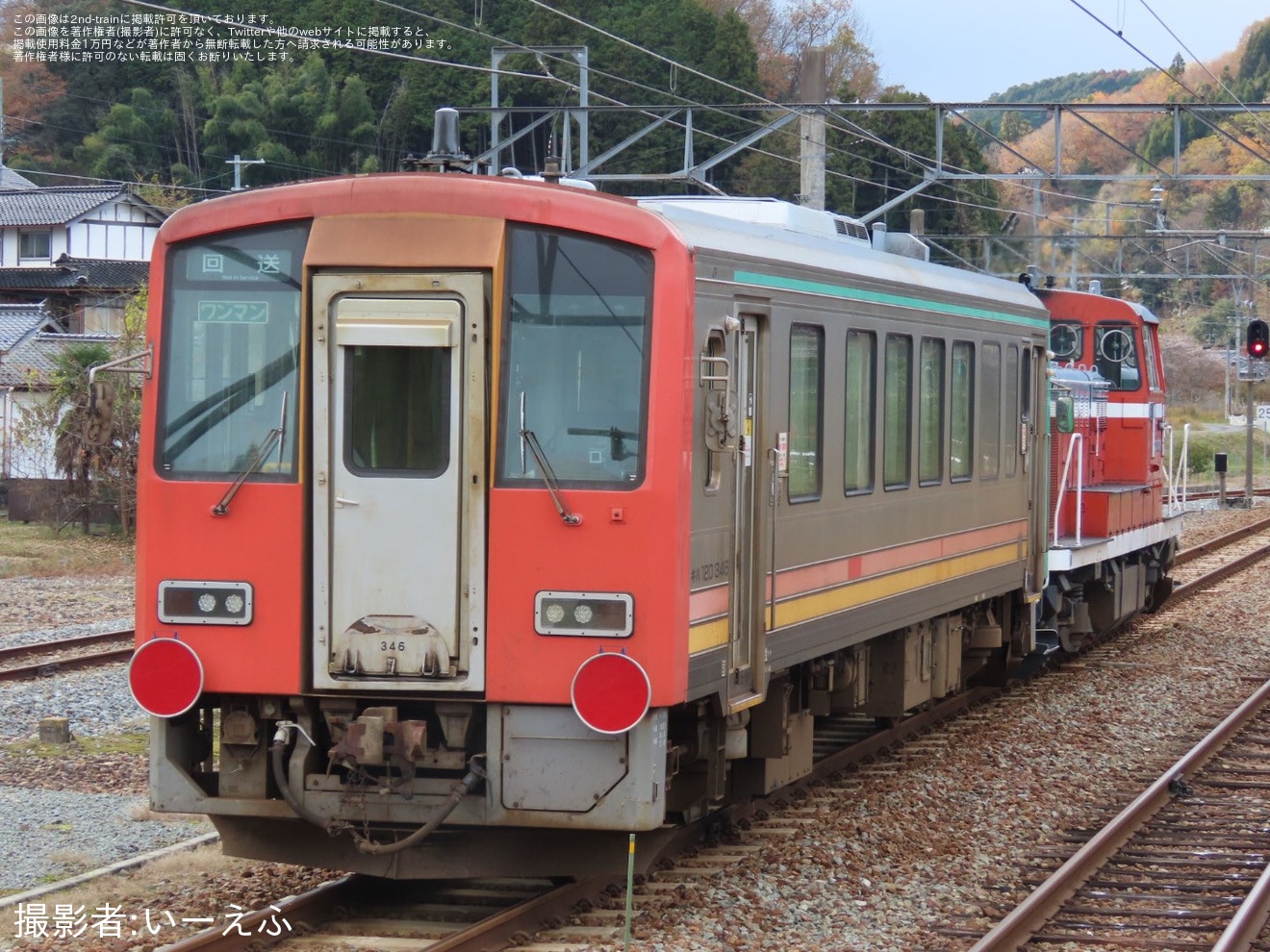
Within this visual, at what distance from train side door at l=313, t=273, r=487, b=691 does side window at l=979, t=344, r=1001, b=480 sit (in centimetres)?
566

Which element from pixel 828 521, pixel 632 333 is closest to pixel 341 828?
pixel 632 333

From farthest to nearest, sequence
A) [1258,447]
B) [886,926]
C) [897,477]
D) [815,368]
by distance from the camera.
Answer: [1258,447] → [897,477] → [815,368] → [886,926]

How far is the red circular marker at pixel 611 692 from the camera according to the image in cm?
650

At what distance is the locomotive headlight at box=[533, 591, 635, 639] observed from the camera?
6617 millimetres

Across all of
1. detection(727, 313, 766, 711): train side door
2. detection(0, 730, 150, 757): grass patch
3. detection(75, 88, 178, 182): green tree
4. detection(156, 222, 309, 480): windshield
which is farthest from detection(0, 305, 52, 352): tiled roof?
detection(727, 313, 766, 711): train side door

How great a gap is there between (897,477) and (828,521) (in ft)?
4.08

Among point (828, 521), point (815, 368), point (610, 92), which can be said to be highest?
point (610, 92)

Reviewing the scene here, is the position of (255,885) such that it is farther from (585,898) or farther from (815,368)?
(815,368)

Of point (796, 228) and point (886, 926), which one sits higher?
point (796, 228)

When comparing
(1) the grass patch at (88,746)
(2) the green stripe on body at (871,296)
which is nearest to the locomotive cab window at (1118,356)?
(2) the green stripe on body at (871,296)

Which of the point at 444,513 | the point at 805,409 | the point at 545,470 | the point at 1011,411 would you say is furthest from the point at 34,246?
the point at 545,470

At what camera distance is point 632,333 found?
6.73 m

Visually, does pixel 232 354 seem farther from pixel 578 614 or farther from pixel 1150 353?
pixel 1150 353

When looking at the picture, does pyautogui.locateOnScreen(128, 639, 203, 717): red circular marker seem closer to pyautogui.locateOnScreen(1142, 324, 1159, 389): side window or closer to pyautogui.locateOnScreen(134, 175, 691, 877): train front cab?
pyautogui.locateOnScreen(134, 175, 691, 877): train front cab
